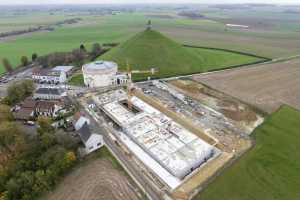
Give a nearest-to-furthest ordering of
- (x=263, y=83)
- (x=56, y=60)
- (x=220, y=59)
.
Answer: (x=263, y=83), (x=56, y=60), (x=220, y=59)

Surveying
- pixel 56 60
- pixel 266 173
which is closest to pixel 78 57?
pixel 56 60

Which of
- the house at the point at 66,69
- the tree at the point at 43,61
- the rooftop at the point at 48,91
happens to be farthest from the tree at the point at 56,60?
the rooftop at the point at 48,91

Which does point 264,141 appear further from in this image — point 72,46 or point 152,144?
point 72,46

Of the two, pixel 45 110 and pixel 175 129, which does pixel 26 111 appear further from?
pixel 175 129

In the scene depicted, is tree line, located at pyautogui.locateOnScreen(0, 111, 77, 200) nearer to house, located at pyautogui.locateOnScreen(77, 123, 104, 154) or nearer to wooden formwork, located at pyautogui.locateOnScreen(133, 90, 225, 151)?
house, located at pyautogui.locateOnScreen(77, 123, 104, 154)

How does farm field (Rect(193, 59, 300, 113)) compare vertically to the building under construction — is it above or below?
above

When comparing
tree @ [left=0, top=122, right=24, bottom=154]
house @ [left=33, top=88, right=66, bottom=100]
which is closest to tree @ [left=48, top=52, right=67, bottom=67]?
house @ [left=33, top=88, right=66, bottom=100]
